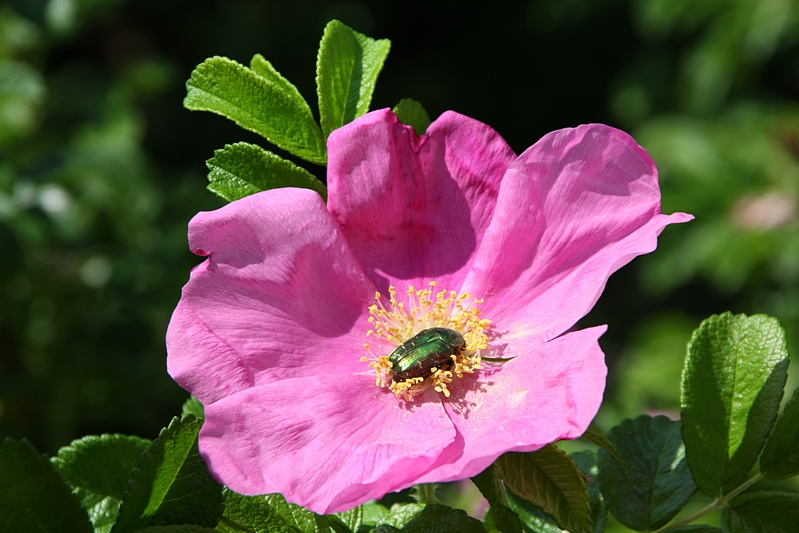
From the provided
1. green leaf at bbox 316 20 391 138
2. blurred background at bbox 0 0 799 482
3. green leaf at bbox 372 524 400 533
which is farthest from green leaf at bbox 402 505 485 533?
blurred background at bbox 0 0 799 482

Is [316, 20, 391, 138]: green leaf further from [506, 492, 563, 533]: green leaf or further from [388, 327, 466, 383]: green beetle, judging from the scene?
[506, 492, 563, 533]: green leaf

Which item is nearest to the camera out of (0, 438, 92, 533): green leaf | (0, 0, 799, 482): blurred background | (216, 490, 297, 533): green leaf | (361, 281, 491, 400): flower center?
(0, 438, 92, 533): green leaf

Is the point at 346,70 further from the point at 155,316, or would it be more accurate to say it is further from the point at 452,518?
the point at 155,316

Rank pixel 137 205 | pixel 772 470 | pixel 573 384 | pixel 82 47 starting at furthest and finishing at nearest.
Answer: pixel 82 47, pixel 137 205, pixel 772 470, pixel 573 384

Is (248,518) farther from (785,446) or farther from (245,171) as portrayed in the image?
(785,446)

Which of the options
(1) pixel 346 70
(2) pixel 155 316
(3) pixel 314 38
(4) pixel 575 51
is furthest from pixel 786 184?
(4) pixel 575 51

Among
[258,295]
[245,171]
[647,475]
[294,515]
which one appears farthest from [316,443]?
[647,475]
